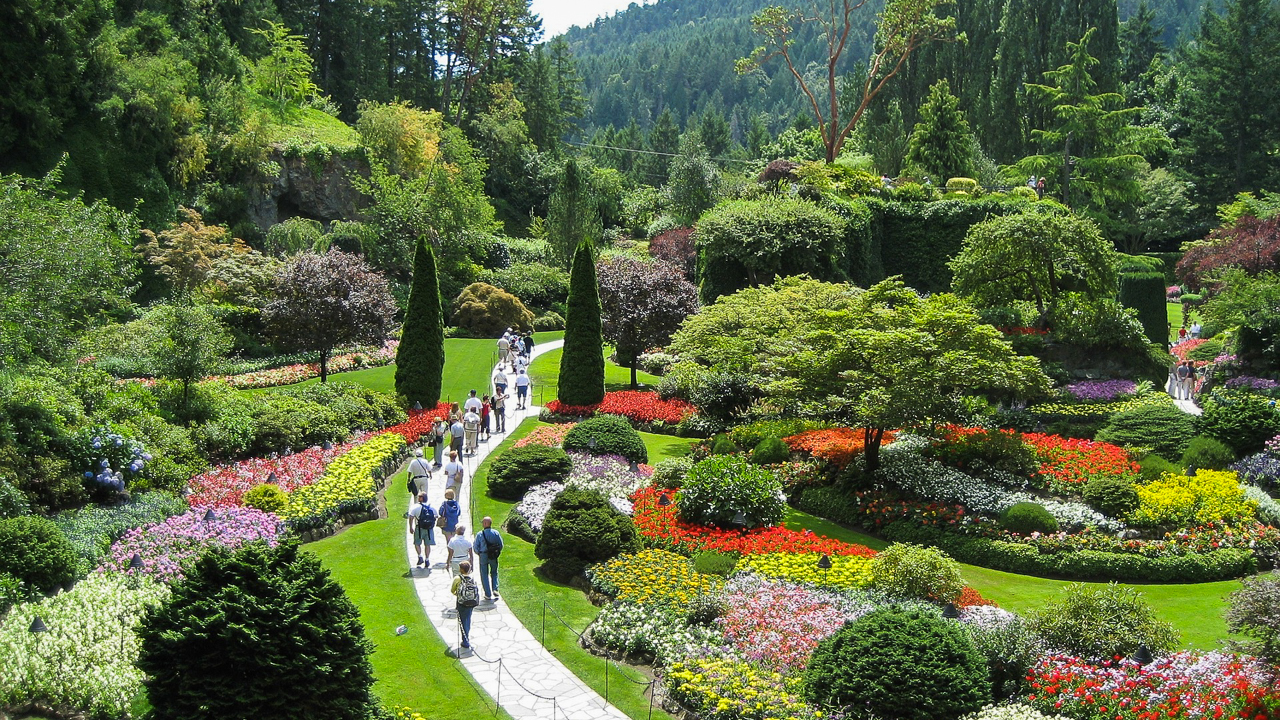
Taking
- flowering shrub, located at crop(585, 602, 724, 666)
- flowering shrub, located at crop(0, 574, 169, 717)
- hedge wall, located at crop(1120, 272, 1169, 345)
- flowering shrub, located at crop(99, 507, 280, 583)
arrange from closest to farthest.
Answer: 1. flowering shrub, located at crop(0, 574, 169, 717)
2. flowering shrub, located at crop(585, 602, 724, 666)
3. flowering shrub, located at crop(99, 507, 280, 583)
4. hedge wall, located at crop(1120, 272, 1169, 345)

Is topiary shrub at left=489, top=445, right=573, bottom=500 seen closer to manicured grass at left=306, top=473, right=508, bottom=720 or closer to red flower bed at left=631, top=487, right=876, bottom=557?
manicured grass at left=306, top=473, right=508, bottom=720

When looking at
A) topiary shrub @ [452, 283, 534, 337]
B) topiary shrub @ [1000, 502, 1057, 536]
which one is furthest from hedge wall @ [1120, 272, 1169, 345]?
topiary shrub @ [452, 283, 534, 337]

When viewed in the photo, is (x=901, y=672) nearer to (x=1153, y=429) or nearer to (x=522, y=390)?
(x=1153, y=429)

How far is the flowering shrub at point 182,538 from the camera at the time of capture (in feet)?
48.9

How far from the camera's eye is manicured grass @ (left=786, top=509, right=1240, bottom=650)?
551 inches

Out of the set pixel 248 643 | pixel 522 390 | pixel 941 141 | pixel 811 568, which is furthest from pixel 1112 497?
pixel 941 141

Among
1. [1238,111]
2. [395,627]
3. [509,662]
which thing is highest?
[1238,111]

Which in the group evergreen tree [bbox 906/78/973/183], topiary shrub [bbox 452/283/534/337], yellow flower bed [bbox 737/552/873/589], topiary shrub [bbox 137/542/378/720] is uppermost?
evergreen tree [bbox 906/78/973/183]

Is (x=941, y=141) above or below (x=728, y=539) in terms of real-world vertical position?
above

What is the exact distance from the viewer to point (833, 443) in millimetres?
23031

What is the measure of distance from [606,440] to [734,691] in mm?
11717

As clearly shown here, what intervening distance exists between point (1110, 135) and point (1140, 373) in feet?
80.4

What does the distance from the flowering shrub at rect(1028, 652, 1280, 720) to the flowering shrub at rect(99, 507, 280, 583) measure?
11450 millimetres

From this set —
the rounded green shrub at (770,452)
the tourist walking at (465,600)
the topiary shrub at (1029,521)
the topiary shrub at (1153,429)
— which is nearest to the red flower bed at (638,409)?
the rounded green shrub at (770,452)
